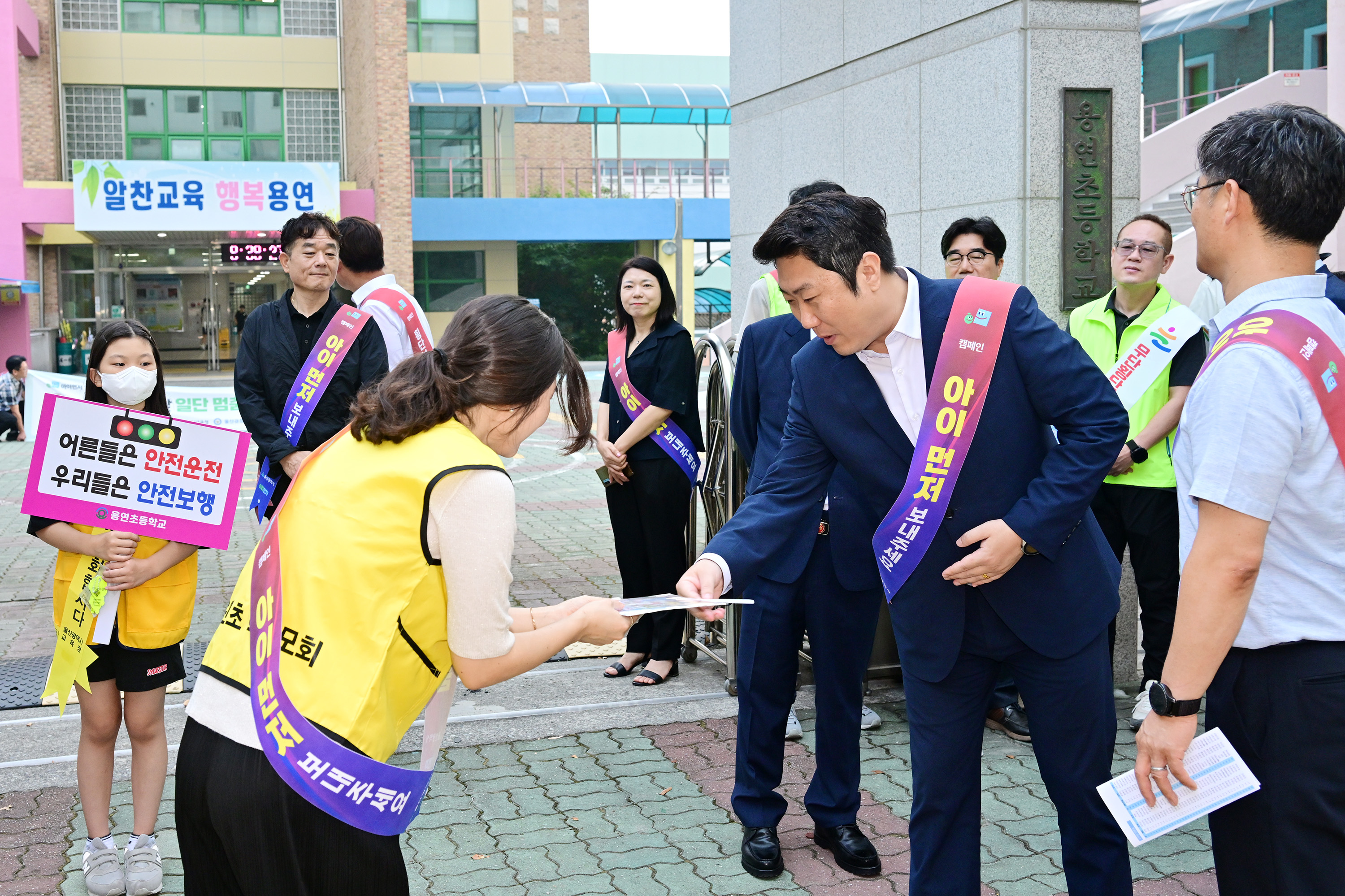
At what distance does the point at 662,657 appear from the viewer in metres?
5.59

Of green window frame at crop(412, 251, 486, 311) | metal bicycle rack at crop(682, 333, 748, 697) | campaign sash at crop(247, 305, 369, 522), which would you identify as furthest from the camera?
green window frame at crop(412, 251, 486, 311)

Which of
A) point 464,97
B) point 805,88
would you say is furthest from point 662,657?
point 464,97

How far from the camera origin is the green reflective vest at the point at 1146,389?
15.4 feet

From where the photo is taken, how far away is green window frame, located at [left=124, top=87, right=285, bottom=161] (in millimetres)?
28969

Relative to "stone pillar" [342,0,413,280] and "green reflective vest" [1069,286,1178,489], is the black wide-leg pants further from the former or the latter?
"stone pillar" [342,0,413,280]

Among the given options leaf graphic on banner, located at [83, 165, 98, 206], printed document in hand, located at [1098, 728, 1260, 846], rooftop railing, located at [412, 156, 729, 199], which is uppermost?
rooftop railing, located at [412, 156, 729, 199]

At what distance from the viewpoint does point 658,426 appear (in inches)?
218

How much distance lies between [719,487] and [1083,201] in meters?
2.07

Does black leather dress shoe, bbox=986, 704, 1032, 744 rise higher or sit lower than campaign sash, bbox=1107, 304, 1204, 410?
lower

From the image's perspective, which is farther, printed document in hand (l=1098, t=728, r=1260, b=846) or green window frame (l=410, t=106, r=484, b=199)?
green window frame (l=410, t=106, r=484, b=199)

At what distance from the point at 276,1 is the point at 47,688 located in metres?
29.3

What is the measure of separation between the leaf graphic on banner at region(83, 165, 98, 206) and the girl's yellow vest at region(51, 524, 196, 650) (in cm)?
2487

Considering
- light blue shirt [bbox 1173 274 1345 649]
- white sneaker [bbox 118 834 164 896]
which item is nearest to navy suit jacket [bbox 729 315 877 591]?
light blue shirt [bbox 1173 274 1345 649]

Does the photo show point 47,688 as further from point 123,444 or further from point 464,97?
point 464,97
